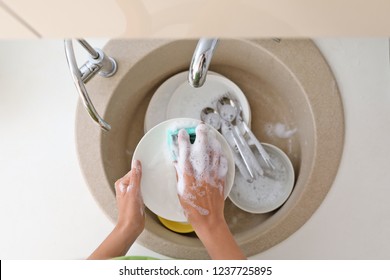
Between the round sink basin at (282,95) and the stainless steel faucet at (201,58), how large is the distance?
40cm

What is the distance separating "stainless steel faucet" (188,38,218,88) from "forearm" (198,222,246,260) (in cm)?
39

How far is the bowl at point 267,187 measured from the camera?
1.05 m

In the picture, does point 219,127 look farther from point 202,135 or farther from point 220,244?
point 220,244

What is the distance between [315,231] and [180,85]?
0.55 meters

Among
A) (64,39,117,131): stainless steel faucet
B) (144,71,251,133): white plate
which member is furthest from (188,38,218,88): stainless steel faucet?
(144,71,251,133): white plate

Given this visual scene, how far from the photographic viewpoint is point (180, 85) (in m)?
1.12

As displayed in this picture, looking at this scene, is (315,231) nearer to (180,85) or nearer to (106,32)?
(180,85)

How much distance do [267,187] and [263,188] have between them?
1 centimetres

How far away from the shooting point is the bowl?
105 centimetres

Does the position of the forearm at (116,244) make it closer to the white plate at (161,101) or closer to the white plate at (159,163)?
the white plate at (159,163)

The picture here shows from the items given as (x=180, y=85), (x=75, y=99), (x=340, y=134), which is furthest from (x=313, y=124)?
(x=75, y=99)

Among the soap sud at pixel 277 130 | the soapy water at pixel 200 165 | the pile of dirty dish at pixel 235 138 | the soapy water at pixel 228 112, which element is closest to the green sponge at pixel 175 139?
the soapy water at pixel 200 165

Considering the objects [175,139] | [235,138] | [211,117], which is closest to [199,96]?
[211,117]

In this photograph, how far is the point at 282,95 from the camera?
1.10 meters
